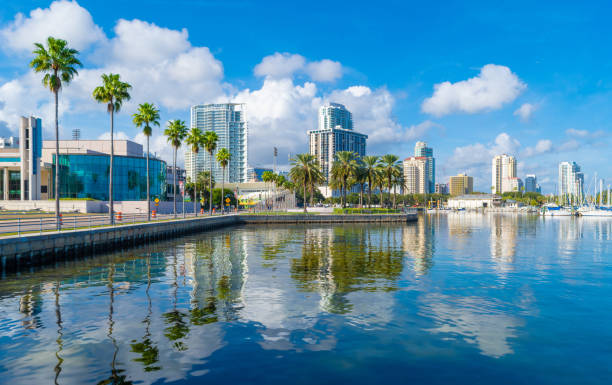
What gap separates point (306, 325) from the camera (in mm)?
14828

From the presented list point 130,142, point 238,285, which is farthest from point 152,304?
point 130,142

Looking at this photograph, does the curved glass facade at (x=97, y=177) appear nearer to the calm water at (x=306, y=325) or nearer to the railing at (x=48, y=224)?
the railing at (x=48, y=224)

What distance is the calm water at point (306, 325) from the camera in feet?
36.2

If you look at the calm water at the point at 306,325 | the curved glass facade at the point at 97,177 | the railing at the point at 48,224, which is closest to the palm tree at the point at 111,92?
the railing at the point at 48,224

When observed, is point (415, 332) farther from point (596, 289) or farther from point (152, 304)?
point (596, 289)

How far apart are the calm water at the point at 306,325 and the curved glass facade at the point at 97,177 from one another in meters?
73.8

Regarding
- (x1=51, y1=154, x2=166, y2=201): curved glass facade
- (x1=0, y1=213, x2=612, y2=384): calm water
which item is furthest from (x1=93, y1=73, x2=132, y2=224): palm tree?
(x1=51, y1=154, x2=166, y2=201): curved glass facade

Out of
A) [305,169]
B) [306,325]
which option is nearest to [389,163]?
[305,169]

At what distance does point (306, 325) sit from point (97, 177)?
9419 cm

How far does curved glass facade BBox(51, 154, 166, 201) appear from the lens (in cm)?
9362

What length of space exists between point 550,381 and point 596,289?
14772 millimetres

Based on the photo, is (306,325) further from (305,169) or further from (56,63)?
(305,169)

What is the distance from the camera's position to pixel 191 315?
1595 cm

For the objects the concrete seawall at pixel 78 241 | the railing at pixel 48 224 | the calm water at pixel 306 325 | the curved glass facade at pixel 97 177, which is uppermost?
the curved glass facade at pixel 97 177
